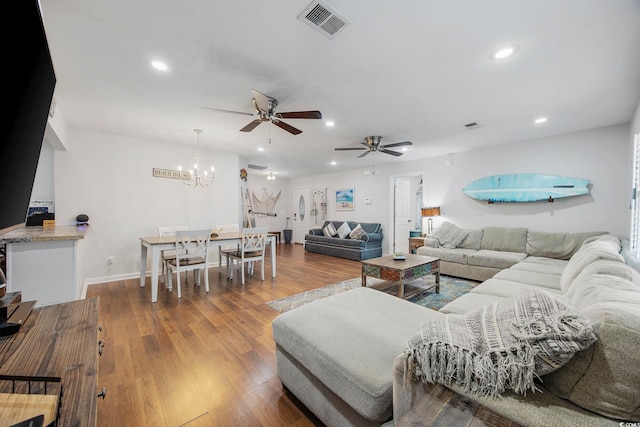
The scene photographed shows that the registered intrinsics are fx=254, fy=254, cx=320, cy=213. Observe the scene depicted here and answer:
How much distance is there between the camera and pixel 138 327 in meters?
2.61

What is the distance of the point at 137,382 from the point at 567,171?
6.18 meters

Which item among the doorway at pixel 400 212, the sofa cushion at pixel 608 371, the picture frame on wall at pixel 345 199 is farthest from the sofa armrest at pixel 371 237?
the sofa cushion at pixel 608 371

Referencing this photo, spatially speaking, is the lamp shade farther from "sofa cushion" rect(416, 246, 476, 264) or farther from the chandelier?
the chandelier

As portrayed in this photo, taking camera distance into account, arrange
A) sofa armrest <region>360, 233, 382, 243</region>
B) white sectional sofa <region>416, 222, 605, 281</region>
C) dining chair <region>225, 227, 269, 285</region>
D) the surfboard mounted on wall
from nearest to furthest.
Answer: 1. white sectional sofa <region>416, 222, 605, 281</region>
2. the surfboard mounted on wall
3. dining chair <region>225, 227, 269, 285</region>
4. sofa armrest <region>360, 233, 382, 243</region>

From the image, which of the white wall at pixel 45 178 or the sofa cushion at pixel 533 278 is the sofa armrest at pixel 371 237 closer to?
the sofa cushion at pixel 533 278

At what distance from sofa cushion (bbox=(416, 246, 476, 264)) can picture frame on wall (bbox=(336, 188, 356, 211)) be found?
9.98 feet

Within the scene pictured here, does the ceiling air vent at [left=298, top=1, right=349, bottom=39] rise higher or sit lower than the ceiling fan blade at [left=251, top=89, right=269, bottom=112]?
higher

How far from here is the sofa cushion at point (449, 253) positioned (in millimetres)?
4352

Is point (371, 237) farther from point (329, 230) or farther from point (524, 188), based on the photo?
point (524, 188)

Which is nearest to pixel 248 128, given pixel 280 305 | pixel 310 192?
pixel 280 305

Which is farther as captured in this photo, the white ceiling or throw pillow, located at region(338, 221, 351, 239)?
throw pillow, located at region(338, 221, 351, 239)

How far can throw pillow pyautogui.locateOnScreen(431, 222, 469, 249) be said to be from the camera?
489cm

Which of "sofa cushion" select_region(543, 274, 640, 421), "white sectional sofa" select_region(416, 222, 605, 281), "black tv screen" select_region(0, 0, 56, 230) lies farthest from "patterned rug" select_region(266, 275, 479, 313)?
"black tv screen" select_region(0, 0, 56, 230)

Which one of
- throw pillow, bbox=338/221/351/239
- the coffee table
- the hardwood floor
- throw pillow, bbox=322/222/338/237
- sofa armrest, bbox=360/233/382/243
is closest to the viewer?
the hardwood floor
